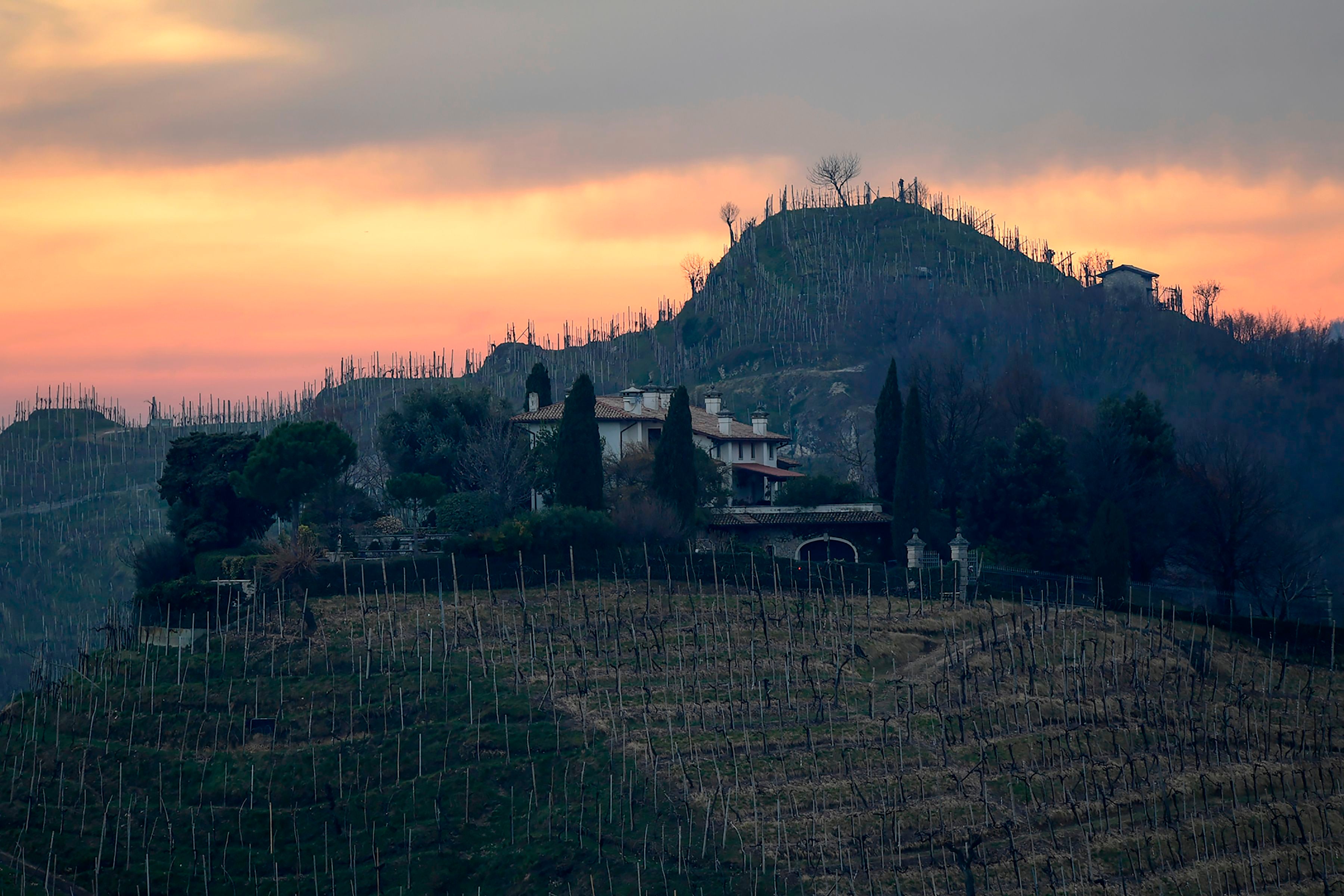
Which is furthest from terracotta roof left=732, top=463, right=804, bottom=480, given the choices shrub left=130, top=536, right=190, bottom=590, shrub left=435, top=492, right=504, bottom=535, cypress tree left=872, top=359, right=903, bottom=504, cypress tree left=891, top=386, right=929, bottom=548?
shrub left=130, top=536, right=190, bottom=590

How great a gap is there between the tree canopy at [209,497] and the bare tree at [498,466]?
7.90 meters

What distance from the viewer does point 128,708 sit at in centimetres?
3312

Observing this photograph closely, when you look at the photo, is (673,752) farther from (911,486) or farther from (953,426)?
(953,426)

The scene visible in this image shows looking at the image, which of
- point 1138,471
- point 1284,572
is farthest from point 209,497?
point 1284,572

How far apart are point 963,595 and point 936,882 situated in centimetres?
1745

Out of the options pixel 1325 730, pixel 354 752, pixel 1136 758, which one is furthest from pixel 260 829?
pixel 1325 730

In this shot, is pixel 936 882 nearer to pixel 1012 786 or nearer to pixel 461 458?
pixel 1012 786

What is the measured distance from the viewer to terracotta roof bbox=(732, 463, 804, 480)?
191 ft

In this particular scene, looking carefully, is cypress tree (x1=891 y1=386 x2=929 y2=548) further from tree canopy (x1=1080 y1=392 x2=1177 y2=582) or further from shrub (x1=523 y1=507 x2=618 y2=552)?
shrub (x1=523 y1=507 x2=618 y2=552)

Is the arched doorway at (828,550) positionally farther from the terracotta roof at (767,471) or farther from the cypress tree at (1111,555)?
the cypress tree at (1111,555)

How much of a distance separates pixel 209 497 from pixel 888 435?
80.9 feet

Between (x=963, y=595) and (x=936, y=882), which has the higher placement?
(x=963, y=595)

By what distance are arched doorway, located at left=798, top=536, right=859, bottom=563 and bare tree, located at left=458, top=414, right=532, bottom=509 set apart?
1051 cm

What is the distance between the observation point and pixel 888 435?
52094mm
